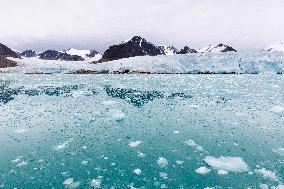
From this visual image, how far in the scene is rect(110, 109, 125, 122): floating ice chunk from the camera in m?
14.4

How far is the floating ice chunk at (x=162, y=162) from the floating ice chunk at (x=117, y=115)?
5.39 meters

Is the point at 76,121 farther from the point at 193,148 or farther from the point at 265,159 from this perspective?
the point at 265,159

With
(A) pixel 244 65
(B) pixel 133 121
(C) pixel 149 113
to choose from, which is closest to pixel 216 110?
(C) pixel 149 113

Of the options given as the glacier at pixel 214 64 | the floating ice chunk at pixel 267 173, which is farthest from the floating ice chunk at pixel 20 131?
the glacier at pixel 214 64

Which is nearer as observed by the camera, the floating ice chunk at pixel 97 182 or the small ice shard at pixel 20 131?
the floating ice chunk at pixel 97 182

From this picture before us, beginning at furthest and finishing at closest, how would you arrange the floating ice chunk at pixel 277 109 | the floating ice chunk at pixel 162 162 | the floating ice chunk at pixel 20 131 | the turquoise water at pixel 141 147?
the floating ice chunk at pixel 277 109 → the floating ice chunk at pixel 20 131 → the floating ice chunk at pixel 162 162 → the turquoise water at pixel 141 147

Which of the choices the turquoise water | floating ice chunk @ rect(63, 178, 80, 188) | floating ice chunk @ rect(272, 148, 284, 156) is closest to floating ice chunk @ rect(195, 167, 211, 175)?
the turquoise water

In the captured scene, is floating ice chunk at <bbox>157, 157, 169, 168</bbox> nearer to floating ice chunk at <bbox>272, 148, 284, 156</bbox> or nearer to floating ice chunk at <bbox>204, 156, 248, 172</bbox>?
floating ice chunk at <bbox>204, 156, 248, 172</bbox>

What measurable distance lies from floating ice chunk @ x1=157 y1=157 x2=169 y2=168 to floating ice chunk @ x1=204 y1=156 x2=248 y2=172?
113 centimetres

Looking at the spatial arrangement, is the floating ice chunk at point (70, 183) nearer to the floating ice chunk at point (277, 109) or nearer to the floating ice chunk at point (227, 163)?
the floating ice chunk at point (227, 163)

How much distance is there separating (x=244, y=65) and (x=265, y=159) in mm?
58707

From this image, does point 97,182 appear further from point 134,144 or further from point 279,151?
point 279,151

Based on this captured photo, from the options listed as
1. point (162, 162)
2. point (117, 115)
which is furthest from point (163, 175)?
point (117, 115)

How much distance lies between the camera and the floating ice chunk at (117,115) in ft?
47.3
